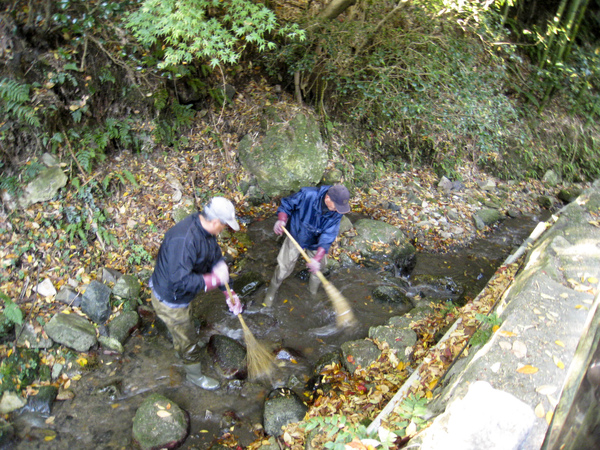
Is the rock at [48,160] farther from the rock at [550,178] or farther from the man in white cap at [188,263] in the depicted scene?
the rock at [550,178]

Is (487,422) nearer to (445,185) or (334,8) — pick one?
Result: (334,8)

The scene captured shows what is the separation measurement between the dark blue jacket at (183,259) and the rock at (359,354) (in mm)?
2142

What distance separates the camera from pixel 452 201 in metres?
9.13

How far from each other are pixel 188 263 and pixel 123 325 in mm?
2044

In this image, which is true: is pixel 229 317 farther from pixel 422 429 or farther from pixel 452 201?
pixel 452 201

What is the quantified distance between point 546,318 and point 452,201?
6.06 metres

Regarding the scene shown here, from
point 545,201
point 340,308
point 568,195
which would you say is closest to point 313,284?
point 340,308

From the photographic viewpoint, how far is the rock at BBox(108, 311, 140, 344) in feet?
15.3

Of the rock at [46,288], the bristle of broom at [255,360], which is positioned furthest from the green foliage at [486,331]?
the rock at [46,288]

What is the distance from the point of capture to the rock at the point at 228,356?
4.45 meters

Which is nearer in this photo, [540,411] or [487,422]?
[487,422]

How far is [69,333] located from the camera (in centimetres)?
436

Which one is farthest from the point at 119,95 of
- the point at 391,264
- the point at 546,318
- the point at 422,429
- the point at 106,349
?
the point at 546,318

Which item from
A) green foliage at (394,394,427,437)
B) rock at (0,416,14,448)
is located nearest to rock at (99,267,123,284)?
rock at (0,416,14,448)
